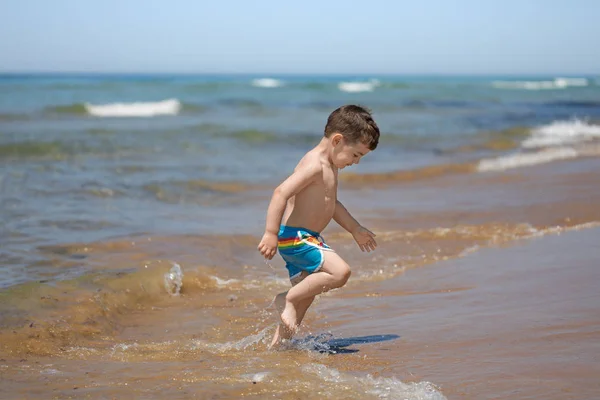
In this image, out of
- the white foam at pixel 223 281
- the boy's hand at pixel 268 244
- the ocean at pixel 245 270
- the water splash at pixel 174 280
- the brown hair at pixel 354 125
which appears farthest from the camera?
the white foam at pixel 223 281

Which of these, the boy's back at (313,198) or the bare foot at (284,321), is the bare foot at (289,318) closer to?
the bare foot at (284,321)

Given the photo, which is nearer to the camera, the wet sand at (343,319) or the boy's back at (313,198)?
the wet sand at (343,319)

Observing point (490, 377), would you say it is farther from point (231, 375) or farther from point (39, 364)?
point (39, 364)

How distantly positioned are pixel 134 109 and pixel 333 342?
1035 inches

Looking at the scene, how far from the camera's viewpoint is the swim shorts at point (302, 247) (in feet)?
13.2

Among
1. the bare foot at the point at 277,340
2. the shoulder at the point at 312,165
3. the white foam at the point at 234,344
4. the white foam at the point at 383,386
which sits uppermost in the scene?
the shoulder at the point at 312,165

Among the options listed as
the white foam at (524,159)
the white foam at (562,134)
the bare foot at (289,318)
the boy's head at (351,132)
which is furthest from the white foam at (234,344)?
the white foam at (562,134)

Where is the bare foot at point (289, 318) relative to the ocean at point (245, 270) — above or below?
above

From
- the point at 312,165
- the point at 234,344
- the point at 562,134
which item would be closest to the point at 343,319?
the point at 234,344

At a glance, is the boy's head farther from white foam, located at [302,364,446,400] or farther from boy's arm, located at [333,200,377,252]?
white foam, located at [302,364,446,400]

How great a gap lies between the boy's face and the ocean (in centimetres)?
99

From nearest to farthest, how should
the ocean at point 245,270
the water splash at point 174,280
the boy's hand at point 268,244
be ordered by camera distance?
the ocean at point 245,270 < the boy's hand at point 268,244 < the water splash at point 174,280

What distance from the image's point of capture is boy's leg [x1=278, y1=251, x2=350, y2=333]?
395cm

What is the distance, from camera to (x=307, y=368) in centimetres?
354
